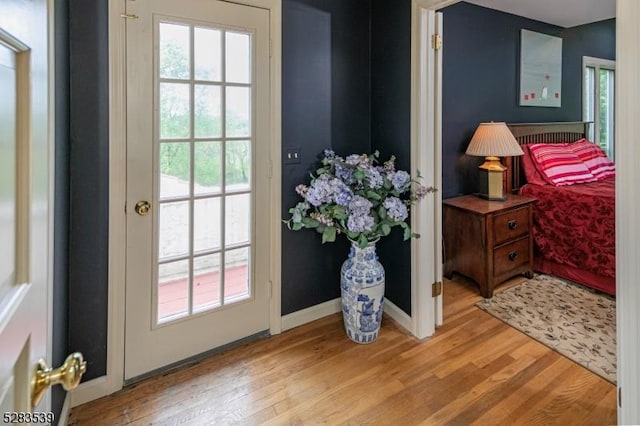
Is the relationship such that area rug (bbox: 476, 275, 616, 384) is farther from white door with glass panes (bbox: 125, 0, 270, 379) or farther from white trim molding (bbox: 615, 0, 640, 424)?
white door with glass panes (bbox: 125, 0, 270, 379)

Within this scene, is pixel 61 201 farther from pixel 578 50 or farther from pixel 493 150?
pixel 578 50

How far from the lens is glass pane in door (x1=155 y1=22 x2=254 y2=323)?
184 centimetres

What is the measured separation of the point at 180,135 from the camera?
73.8 inches

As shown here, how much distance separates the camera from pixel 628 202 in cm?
108

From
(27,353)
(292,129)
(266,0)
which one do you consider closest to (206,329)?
(292,129)

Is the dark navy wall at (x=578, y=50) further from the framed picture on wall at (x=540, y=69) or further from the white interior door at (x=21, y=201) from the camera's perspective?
the white interior door at (x=21, y=201)

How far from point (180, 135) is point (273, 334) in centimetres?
130

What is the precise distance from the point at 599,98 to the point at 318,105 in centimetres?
421

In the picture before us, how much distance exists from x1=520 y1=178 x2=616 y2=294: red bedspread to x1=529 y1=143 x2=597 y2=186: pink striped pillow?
0.44 ft

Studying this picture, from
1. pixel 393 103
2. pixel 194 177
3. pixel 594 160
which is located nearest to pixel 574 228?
pixel 594 160

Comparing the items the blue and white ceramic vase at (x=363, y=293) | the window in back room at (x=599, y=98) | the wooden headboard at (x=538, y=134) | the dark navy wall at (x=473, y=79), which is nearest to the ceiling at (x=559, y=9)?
the dark navy wall at (x=473, y=79)

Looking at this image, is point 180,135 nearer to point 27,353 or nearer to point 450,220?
point 27,353

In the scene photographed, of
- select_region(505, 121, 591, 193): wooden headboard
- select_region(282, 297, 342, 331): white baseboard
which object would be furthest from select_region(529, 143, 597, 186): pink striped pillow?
select_region(282, 297, 342, 331): white baseboard

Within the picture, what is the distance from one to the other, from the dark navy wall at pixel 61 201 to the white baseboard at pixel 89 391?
101mm
